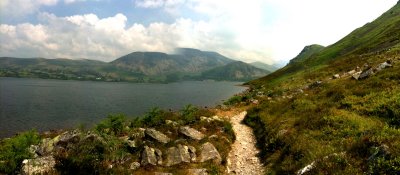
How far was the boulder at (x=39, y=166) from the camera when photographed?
18.0 meters

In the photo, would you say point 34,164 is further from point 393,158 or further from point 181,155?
point 393,158

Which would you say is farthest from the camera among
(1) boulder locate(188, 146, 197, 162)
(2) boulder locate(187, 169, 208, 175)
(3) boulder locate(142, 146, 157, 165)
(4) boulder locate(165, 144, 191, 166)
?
(1) boulder locate(188, 146, 197, 162)

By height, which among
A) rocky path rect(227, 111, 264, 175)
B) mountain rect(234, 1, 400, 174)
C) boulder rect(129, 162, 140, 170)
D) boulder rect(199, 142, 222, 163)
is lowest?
rocky path rect(227, 111, 264, 175)

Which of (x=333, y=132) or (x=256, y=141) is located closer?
(x=333, y=132)

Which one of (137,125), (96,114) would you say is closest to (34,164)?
(137,125)

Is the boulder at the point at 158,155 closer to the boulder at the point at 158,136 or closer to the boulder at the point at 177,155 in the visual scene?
the boulder at the point at 177,155

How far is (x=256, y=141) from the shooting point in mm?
29688

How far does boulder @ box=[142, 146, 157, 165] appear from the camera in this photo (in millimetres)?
20817

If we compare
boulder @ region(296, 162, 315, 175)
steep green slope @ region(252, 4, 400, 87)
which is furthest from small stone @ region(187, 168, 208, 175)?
steep green slope @ region(252, 4, 400, 87)

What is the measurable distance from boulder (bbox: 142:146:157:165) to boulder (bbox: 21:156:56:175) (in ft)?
18.7

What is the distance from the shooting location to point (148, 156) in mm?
21266

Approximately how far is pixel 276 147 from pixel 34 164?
17.1 metres

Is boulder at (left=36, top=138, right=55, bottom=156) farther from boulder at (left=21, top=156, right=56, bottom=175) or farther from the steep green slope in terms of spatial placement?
the steep green slope

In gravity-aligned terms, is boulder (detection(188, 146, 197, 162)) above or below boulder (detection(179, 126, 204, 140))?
below
